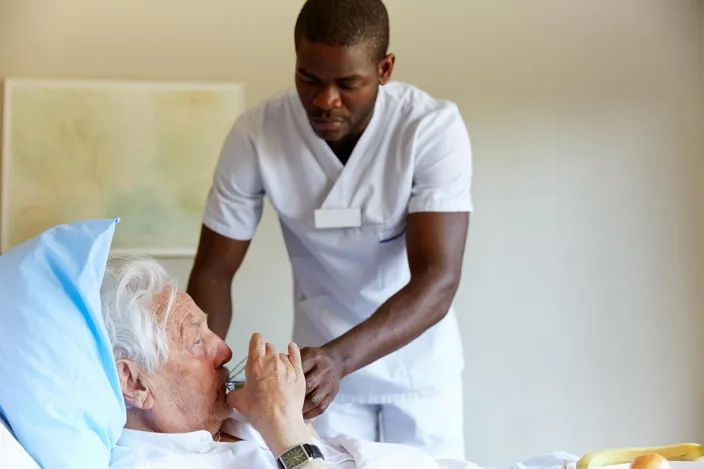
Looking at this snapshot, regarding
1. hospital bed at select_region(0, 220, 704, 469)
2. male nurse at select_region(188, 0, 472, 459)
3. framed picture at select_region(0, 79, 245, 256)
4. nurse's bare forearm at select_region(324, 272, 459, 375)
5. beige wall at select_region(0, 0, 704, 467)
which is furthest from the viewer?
beige wall at select_region(0, 0, 704, 467)

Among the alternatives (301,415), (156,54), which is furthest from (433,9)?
(301,415)

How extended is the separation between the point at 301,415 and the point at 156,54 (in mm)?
1542

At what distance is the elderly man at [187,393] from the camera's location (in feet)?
4.26

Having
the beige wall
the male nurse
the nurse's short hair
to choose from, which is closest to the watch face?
the male nurse

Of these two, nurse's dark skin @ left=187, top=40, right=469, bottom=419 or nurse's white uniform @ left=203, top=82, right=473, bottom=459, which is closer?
nurse's dark skin @ left=187, top=40, right=469, bottom=419

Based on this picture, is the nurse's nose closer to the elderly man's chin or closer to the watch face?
the elderly man's chin

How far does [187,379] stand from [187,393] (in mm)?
24

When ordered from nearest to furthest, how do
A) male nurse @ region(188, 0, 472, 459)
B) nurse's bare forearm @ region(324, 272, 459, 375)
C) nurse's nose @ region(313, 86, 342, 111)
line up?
nurse's bare forearm @ region(324, 272, 459, 375) → nurse's nose @ region(313, 86, 342, 111) → male nurse @ region(188, 0, 472, 459)

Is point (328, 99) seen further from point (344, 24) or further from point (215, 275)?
point (215, 275)

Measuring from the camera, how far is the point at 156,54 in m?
2.50

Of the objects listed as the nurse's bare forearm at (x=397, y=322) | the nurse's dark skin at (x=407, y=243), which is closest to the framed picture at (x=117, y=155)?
the nurse's dark skin at (x=407, y=243)

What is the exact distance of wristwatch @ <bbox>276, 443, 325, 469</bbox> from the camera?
1205mm

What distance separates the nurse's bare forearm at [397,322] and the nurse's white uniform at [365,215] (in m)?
0.23

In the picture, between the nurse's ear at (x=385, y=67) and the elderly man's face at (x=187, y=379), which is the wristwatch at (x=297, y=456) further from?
the nurse's ear at (x=385, y=67)
